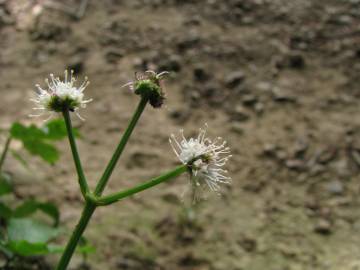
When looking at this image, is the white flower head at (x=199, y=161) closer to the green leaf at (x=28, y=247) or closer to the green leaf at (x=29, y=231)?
the green leaf at (x=28, y=247)

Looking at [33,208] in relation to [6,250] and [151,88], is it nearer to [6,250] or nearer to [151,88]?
[6,250]

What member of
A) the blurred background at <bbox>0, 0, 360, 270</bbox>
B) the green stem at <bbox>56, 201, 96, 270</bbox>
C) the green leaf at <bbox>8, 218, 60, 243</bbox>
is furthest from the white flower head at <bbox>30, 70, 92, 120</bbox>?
the blurred background at <bbox>0, 0, 360, 270</bbox>

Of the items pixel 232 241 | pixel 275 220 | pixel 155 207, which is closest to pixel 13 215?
pixel 155 207

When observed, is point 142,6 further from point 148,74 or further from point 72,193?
point 148,74

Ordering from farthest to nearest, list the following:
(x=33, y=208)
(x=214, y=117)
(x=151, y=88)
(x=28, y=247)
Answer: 1. (x=214, y=117)
2. (x=33, y=208)
3. (x=28, y=247)
4. (x=151, y=88)

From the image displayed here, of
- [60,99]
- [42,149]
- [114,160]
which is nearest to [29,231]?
[42,149]

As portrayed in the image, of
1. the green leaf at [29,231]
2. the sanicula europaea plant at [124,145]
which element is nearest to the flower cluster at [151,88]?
the sanicula europaea plant at [124,145]

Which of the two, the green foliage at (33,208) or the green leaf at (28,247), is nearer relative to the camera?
the green leaf at (28,247)
